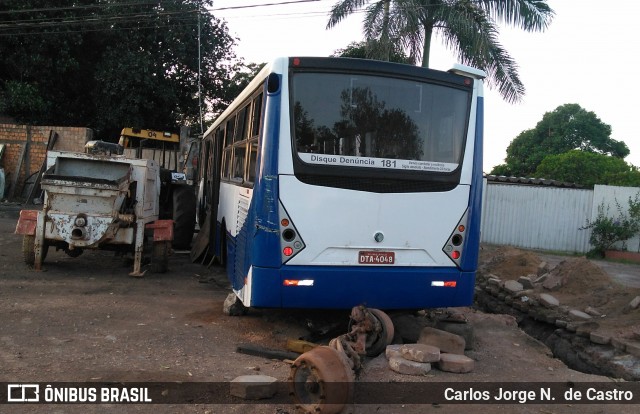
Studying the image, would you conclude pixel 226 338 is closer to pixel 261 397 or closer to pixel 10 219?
pixel 261 397

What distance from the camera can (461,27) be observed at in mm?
14781

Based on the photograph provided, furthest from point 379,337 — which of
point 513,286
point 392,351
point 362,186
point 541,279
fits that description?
point 541,279

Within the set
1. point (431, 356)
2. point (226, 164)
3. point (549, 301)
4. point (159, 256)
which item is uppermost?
point (226, 164)

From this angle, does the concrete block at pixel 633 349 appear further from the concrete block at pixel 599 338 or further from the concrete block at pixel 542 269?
the concrete block at pixel 542 269

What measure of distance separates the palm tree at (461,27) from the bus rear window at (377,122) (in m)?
9.07

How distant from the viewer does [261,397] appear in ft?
15.0

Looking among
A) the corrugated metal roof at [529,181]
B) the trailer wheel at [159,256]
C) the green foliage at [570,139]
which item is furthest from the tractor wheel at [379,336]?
the green foliage at [570,139]

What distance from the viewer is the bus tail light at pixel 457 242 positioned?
6.30m

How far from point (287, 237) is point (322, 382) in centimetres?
199

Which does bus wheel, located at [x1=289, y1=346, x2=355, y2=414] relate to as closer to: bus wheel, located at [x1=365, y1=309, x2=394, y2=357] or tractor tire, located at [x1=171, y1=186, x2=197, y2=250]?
bus wheel, located at [x1=365, y1=309, x2=394, y2=357]

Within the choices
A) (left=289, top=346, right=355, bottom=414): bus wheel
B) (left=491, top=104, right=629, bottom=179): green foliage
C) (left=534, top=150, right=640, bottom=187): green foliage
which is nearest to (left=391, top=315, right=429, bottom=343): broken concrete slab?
(left=289, top=346, right=355, bottom=414): bus wheel

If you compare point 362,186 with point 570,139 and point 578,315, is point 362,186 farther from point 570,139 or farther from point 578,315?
point 570,139

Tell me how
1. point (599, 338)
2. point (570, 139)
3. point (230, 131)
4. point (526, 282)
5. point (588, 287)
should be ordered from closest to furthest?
point (599, 338) < point (230, 131) < point (588, 287) < point (526, 282) < point (570, 139)

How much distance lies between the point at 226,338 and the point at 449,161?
319cm
